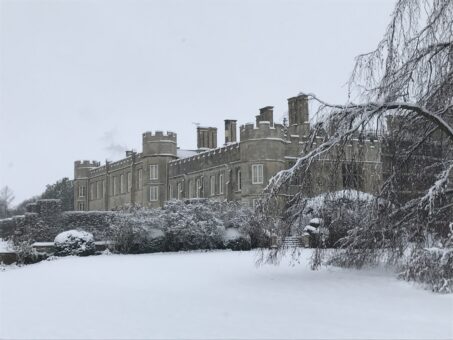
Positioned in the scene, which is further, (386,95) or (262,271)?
(262,271)

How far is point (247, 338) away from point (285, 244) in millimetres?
4906

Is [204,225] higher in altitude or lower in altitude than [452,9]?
lower

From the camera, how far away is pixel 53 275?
1362 cm

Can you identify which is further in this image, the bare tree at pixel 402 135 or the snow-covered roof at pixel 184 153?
the snow-covered roof at pixel 184 153

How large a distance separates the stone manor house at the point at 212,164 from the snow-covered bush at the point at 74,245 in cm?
1008

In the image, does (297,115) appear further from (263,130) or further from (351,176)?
(351,176)

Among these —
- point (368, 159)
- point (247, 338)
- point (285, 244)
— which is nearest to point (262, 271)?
point (285, 244)

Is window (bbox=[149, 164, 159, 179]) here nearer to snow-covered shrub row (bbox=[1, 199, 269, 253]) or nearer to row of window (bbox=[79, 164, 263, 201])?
row of window (bbox=[79, 164, 263, 201])

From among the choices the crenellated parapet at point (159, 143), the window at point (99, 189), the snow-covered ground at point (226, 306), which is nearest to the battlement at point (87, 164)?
the window at point (99, 189)

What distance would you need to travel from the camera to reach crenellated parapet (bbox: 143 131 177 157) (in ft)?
143

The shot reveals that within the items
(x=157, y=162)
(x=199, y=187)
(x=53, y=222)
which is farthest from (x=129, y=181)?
(x=53, y=222)

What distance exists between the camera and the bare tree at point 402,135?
32.0ft

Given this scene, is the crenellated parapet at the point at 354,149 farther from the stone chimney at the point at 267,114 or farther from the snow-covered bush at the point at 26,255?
the stone chimney at the point at 267,114

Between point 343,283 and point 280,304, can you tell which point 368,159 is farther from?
point 280,304
